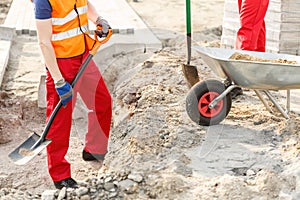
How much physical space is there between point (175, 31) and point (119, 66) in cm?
185

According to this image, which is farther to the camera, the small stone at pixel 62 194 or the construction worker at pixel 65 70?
the construction worker at pixel 65 70

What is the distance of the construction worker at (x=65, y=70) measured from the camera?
14.5 ft

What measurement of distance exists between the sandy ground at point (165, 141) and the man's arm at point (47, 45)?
0.80 m

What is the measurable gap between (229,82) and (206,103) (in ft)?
0.82

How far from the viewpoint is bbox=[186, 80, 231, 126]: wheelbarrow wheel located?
16.6 feet

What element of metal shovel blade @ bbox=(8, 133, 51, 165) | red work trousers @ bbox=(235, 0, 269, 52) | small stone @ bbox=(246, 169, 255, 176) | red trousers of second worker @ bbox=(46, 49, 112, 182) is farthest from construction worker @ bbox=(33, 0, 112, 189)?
red work trousers @ bbox=(235, 0, 269, 52)

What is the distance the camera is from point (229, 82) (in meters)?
5.06

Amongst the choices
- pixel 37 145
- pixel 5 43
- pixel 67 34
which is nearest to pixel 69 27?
pixel 67 34

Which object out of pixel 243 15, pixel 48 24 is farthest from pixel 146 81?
pixel 48 24

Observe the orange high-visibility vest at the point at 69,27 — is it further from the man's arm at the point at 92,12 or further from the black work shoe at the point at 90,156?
the black work shoe at the point at 90,156

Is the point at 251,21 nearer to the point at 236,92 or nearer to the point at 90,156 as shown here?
the point at 236,92

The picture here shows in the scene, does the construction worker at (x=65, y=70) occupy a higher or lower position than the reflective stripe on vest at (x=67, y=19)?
lower

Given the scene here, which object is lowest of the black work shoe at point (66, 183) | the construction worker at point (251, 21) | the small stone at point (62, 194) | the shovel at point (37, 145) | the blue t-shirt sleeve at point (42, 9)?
the black work shoe at point (66, 183)

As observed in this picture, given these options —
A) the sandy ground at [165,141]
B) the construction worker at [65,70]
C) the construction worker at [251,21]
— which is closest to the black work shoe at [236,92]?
the sandy ground at [165,141]
